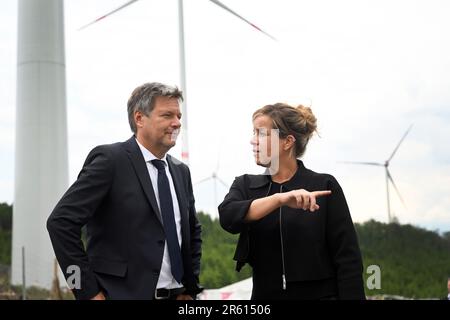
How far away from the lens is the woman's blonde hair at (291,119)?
5238 millimetres

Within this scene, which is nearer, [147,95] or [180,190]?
[147,95]

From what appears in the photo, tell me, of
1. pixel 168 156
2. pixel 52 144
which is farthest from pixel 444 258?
pixel 168 156

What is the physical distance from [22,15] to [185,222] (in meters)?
22.4

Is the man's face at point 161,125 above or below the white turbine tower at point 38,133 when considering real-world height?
below

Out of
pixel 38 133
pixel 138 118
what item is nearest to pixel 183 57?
pixel 38 133

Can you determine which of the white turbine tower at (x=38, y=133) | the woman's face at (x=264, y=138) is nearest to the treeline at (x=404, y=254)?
the white turbine tower at (x=38, y=133)

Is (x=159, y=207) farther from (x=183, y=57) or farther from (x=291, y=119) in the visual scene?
(x=183, y=57)

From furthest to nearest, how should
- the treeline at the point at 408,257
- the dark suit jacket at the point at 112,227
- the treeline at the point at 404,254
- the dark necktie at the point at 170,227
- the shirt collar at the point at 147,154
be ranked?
1. the treeline at the point at 408,257
2. the treeline at the point at 404,254
3. the shirt collar at the point at 147,154
4. the dark necktie at the point at 170,227
5. the dark suit jacket at the point at 112,227

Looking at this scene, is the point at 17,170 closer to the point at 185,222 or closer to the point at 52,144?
the point at 52,144

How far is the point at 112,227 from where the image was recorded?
5.08 meters

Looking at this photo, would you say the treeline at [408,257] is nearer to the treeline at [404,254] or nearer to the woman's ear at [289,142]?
the treeline at [404,254]

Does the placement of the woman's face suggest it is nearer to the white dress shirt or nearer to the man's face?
the man's face

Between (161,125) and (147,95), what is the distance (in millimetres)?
280
